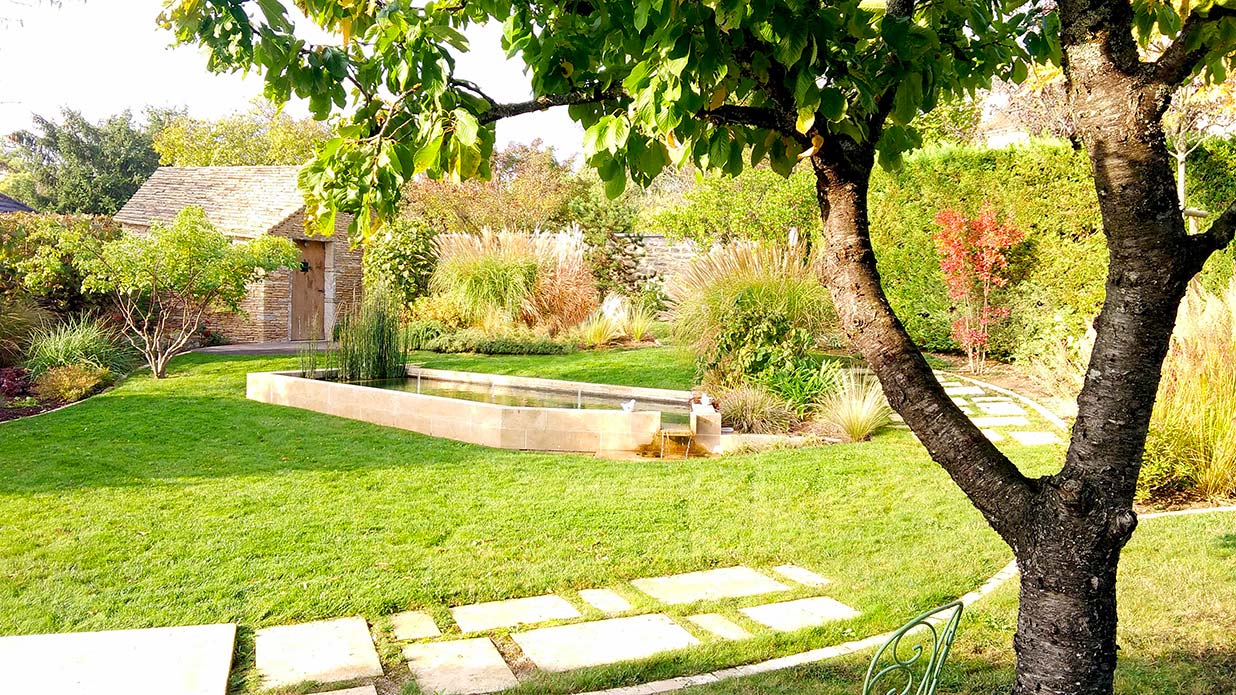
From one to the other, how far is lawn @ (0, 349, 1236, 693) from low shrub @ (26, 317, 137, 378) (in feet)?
10.9

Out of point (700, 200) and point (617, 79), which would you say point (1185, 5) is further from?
point (700, 200)

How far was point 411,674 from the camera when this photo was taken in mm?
3119

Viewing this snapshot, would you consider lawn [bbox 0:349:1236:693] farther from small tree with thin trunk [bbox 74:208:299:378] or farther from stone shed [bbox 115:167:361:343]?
stone shed [bbox 115:167:361:343]

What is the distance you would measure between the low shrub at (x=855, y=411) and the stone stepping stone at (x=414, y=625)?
4643mm

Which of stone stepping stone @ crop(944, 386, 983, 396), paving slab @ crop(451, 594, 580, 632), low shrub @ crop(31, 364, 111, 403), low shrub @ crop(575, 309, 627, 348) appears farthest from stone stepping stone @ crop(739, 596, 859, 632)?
low shrub @ crop(575, 309, 627, 348)

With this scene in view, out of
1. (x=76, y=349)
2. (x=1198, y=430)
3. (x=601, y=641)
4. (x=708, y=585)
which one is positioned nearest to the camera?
(x=601, y=641)

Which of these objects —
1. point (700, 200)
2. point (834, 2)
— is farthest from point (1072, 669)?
point (700, 200)

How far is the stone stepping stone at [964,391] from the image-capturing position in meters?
9.09

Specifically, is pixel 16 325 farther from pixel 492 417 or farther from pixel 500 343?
pixel 492 417

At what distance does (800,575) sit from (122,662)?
2875mm

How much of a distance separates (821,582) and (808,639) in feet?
2.60

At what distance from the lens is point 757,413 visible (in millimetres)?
7992

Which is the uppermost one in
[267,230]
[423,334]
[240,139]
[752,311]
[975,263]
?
[240,139]

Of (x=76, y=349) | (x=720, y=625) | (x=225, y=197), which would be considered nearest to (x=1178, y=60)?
(x=720, y=625)
